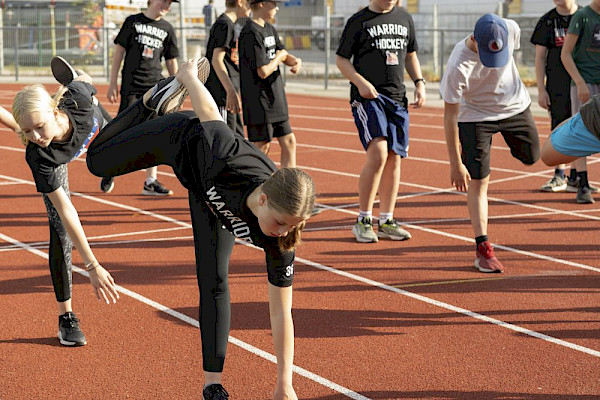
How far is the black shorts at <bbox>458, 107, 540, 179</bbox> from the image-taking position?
6.68 metres

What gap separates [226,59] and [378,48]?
6.78 feet

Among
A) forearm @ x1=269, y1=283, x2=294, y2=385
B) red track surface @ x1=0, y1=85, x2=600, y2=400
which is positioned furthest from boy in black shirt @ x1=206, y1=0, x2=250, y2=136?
forearm @ x1=269, y1=283, x2=294, y2=385

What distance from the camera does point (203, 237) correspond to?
413 cm

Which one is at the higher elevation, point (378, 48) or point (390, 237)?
point (378, 48)

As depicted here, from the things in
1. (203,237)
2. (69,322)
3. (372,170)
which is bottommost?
(69,322)

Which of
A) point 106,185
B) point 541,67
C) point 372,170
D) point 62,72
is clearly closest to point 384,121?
point 372,170

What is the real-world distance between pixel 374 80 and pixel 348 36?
44 cm

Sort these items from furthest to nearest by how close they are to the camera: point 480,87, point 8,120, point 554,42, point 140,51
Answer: point 554,42, point 140,51, point 480,87, point 8,120

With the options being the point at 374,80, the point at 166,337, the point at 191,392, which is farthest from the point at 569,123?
the point at 374,80

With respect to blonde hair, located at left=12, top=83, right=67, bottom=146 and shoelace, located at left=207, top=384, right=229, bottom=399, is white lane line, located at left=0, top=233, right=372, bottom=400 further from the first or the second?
blonde hair, located at left=12, top=83, right=67, bottom=146

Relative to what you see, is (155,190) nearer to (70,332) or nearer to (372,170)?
(372,170)

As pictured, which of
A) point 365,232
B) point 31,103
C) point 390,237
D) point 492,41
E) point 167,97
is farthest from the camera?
point 390,237

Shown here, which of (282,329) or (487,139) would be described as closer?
(282,329)

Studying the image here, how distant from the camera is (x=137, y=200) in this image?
975cm
